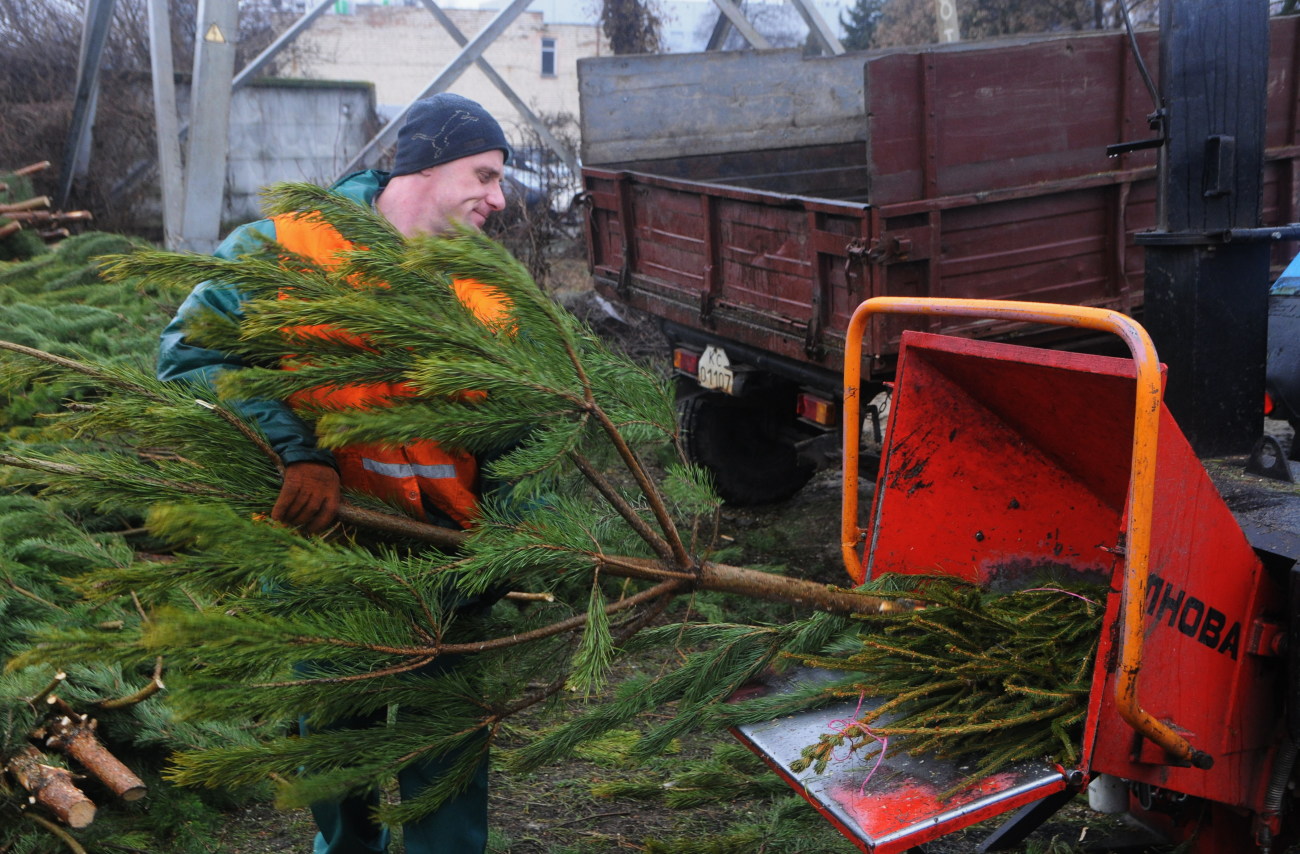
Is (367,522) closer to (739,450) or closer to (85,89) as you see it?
(739,450)

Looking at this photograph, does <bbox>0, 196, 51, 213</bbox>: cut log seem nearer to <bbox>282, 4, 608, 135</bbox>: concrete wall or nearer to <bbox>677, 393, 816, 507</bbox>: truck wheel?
<bbox>677, 393, 816, 507</bbox>: truck wheel

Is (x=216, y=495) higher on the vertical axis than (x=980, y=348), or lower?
lower

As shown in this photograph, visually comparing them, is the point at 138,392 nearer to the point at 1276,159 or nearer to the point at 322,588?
the point at 322,588

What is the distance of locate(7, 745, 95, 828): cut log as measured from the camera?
9.77 ft

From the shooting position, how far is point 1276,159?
16.0ft

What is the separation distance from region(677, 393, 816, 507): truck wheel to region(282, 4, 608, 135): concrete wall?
31772 millimetres

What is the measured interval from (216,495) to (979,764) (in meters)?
1.49

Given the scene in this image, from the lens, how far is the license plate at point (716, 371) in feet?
18.7

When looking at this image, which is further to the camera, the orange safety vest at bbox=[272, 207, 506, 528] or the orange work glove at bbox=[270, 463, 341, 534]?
the orange safety vest at bbox=[272, 207, 506, 528]

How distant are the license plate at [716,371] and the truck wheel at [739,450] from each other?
345 mm

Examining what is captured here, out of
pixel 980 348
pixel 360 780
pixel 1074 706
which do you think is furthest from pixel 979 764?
pixel 360 780

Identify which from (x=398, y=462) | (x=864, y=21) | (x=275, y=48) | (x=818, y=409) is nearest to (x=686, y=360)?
(x=818, y=409)

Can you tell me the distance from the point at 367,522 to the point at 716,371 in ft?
12.3

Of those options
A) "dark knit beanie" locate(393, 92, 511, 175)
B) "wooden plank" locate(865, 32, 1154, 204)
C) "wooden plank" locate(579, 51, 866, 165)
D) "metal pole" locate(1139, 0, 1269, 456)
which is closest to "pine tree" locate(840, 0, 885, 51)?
"wooden plank" locate(579, 51, 866, 165)
